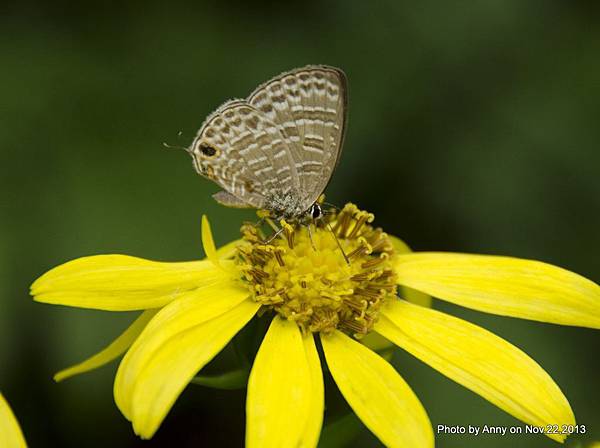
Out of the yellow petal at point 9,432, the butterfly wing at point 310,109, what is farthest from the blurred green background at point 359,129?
the yellow petal at point 9,432

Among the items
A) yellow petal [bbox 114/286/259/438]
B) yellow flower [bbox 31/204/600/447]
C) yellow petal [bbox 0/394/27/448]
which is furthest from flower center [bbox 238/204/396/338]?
yellow petal [bbox 0/394/27/448]

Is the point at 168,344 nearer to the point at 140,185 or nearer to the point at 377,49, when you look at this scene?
the point at 140,185

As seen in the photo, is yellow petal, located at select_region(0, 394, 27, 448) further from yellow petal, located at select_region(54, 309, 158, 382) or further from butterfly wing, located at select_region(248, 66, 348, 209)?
butterfly wing, located at select_region(248, 66, 348, 209)

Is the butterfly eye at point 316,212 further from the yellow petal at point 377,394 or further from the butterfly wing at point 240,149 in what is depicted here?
the yellow petal at point 377,394

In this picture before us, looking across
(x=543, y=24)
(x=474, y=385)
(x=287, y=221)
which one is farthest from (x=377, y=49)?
(x=474, y=385)

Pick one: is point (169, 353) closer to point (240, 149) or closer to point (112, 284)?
point (112, 284)

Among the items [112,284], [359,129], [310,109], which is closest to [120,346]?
[112,284]

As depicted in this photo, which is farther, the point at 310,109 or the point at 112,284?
the point at 310,109
